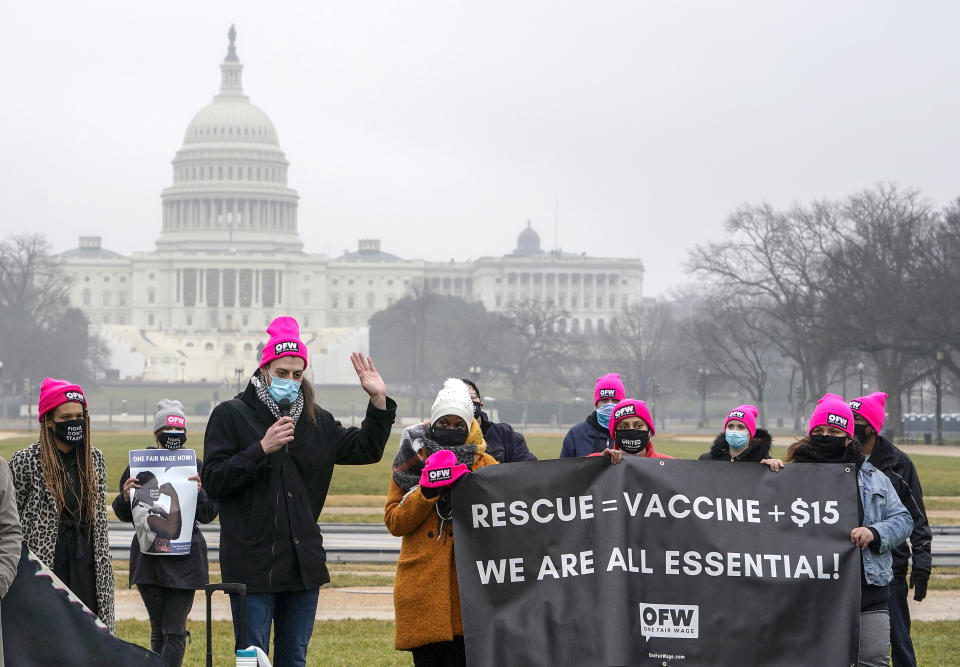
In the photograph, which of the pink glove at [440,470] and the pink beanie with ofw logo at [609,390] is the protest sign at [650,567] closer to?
the pink glove at [440,470]

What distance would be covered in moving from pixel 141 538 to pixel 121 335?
447 feet

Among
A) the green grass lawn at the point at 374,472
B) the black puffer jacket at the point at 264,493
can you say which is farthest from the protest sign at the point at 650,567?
the green grass lawn at the point at 374,472

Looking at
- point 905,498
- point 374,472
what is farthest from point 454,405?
point 374,472

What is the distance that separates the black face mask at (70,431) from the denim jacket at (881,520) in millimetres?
3826

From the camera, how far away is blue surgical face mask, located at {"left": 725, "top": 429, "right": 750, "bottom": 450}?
30.9 ft

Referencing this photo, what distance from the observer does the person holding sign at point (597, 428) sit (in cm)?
1073

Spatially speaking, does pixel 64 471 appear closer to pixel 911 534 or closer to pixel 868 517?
pixel 868 517

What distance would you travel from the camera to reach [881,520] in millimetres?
8570

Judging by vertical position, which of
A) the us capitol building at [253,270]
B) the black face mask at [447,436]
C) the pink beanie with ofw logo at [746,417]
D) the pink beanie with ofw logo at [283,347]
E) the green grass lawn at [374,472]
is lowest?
the green grass lawn at [374,472]

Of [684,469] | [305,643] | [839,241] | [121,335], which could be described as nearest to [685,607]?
[684,469]

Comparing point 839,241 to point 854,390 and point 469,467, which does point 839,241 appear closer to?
point 854,390

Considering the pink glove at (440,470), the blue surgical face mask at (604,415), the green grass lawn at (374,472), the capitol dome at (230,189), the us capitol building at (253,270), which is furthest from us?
the capitol dome at (230,189)

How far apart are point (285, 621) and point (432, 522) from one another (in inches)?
33.1

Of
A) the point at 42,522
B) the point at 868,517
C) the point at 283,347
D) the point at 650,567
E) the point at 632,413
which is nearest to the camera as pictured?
the point at 42,522
